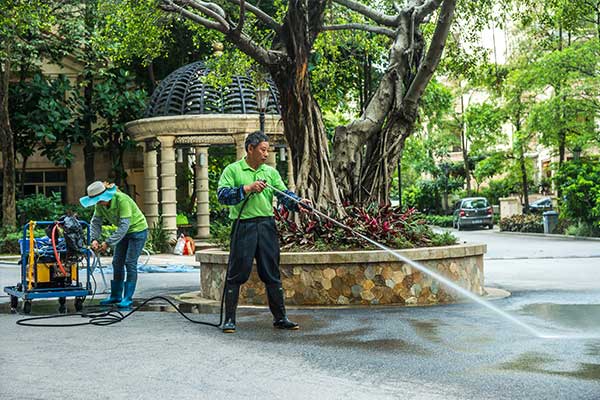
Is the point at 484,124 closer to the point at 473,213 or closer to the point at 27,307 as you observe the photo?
the point at 473,213

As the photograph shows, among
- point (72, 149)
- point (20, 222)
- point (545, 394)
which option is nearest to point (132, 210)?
point (545, 394)

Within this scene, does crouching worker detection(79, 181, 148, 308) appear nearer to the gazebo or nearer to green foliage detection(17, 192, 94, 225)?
the gazebo

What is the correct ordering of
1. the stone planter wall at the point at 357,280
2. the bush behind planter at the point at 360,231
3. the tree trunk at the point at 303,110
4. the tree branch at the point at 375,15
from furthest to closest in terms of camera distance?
the tree branch at the point at 375,15, the tree trunk at the point at 303,110, the bush behind planter at the point at 360,231, the stone planter wall at the point at 357,280

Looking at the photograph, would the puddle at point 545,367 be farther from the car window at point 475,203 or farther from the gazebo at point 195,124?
the car window at point 475,203

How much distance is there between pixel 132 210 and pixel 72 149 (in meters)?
25.3

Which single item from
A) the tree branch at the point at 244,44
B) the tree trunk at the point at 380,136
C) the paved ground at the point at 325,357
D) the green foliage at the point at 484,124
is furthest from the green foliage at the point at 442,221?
the paved ground at the point at 325,357

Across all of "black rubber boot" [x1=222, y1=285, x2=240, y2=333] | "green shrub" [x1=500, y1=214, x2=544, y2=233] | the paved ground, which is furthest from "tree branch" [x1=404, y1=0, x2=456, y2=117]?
"green shrub" [x1=500, y1=214, x2=544, y2=233]

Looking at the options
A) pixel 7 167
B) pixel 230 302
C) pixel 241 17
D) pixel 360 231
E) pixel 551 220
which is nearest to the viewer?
pixel 230 302

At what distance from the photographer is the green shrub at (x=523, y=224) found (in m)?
39.0

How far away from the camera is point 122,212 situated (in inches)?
440

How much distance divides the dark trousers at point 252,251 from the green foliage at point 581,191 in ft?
78.8

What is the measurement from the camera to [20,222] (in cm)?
3006

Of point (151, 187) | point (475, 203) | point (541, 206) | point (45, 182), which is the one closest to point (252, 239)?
point (151, 187)

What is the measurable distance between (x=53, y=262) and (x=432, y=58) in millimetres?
6322
